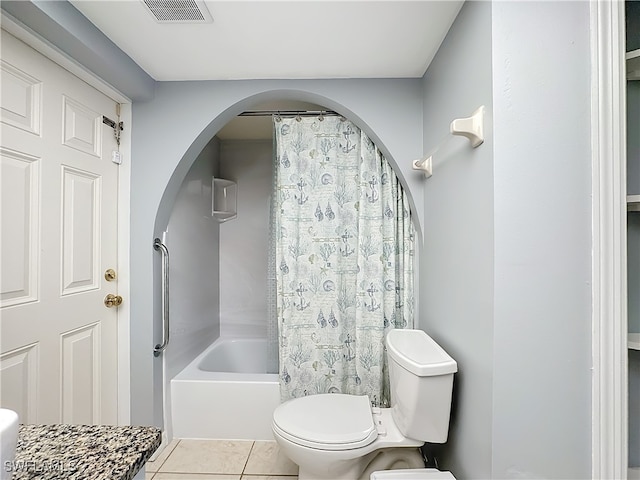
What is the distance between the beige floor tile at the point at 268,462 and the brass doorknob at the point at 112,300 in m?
1.13

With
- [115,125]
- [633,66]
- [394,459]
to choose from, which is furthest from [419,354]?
[115,125]

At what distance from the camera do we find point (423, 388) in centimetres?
145

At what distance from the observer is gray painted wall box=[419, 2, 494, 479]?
1.21 meters

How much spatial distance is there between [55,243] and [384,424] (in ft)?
5.47

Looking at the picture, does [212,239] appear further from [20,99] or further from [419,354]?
[419,354]

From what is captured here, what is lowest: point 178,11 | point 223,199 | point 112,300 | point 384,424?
point 384,424

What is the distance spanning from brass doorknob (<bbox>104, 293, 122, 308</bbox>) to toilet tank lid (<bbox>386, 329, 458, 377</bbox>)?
4.72ft

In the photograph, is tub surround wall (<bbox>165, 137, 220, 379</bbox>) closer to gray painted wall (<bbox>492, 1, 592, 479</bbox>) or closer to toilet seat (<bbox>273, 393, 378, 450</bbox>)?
toilet seat (<bbox>273, 393, 378, 450</bbox>)

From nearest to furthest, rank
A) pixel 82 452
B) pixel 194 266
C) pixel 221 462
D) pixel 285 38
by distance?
pixel 82 452
pixel 285 38
pixel 221 462
pixel 194 266

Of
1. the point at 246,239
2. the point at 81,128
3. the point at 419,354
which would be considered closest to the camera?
the point at 419,354

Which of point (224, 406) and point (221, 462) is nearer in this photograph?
point (221, 462)

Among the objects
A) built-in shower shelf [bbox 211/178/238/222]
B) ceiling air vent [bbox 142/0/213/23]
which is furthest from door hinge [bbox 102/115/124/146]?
built-in shower shelf [bbox 211/178/238/222]

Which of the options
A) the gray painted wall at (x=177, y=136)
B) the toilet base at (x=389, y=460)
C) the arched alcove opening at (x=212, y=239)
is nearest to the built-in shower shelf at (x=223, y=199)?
the arched alcove opening at (x=212, y=239)

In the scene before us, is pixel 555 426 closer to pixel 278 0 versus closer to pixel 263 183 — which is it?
pixel 278 0
